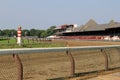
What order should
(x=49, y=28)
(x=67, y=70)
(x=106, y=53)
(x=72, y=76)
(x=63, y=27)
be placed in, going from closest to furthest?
(x=72, y=76) < (x=67, y=70) < (x=106, y=53) < (x=63, y=27) < (x=49, y=28)

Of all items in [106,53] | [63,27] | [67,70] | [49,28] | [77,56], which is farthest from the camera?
[49,28]

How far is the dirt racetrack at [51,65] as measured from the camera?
9695mm

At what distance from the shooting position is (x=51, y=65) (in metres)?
11.5

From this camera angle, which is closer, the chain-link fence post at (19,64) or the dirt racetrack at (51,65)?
the chain-link fence post at (19,64)

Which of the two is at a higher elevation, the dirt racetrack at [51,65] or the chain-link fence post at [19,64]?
the chain-link fence post at [19,64]

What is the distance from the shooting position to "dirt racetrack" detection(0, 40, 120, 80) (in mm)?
9695

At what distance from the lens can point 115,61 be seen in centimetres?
1302

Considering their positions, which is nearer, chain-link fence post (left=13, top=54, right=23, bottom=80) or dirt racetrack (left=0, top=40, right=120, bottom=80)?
chain-link fence post (left=13, top=54, right=23, bottom=80)

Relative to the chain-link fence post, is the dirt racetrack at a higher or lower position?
lower

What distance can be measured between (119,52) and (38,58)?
371 centimetres

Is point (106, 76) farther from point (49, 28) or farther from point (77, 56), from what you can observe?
point (49, 28)

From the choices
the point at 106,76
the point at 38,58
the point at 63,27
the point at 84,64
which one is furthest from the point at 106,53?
the point at 63,27

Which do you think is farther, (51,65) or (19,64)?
(51,65)

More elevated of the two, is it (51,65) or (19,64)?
(19,64)
